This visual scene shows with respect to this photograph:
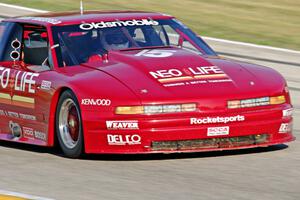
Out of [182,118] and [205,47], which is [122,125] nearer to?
[182,118]

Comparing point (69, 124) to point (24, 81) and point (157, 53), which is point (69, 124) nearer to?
point (24, 81)

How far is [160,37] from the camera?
31.5ft

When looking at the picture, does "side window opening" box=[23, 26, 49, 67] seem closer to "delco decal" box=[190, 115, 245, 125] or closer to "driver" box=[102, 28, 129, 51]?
"driver" box=[102, 28, 129, 51]

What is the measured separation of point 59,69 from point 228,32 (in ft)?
32.7

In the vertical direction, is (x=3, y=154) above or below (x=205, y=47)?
below

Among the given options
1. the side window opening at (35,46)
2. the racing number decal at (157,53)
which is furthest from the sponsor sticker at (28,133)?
the racing number decal at (157,53)

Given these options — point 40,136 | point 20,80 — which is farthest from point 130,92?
point 20,80

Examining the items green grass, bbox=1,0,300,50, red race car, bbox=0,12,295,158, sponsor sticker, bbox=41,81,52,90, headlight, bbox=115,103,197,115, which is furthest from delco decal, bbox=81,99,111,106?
green grass, bbox=1,0,300,50

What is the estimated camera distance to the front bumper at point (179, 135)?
26.3 ft

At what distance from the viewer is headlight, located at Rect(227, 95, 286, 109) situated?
323 inches

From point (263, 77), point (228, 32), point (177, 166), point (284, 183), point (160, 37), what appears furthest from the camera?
point (228, 32)

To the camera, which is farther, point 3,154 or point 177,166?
point 3,154

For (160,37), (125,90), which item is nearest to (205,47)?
(160,37)

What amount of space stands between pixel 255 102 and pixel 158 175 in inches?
50.4
